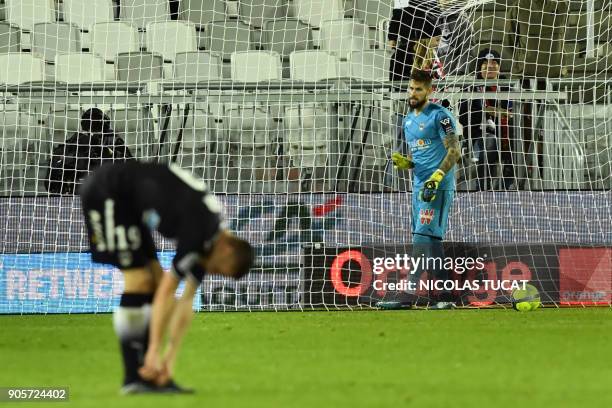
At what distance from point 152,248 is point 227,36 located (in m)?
10.7

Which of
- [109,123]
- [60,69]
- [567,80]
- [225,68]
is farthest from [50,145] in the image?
[567,80]

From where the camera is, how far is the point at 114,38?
16.6 meters

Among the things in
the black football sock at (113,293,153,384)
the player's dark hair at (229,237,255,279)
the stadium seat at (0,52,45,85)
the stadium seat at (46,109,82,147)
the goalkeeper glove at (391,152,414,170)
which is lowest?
the black football sock at (113,293,153,384)

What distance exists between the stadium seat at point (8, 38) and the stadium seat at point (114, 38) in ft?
3.56

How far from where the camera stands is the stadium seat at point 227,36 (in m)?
16.5

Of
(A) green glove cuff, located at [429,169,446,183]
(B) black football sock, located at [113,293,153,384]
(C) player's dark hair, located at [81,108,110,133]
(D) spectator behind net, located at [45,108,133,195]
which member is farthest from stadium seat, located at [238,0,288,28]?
(B) black football sock, located at [113,293,153,384]

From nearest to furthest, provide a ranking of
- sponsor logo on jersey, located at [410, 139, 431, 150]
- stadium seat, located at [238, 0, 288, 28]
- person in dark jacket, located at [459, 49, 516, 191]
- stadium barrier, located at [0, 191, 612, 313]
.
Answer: sponsor logo on jersey, located at [410, 139, 431, 150] < stadium barrier, located at [0, 191, 612, 313] < person in dark jacket, located at [459, 49, 516, 191] < stadium seat, located at [238, 0, 288, 28]

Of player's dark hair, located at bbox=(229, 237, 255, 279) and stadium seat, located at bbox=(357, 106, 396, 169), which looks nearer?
player's dark hair, located at bbox=(229, 237, 255, 279)

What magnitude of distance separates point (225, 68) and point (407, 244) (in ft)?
13.8

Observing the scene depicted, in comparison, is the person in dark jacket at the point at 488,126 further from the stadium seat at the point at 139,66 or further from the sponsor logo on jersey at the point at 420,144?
the stadium seat at the point at 139,66

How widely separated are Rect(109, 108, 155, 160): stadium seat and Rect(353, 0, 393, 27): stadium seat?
3577 millimetres

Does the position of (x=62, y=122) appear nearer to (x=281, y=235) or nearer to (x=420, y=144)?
(x=281, y=235)

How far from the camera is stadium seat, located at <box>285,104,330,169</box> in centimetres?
1439

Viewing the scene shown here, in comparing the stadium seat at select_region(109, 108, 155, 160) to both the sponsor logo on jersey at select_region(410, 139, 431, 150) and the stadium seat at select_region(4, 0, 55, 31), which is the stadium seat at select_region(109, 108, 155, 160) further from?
the sponsor logo on jersey at select_region(410, 139, 431, 150)
